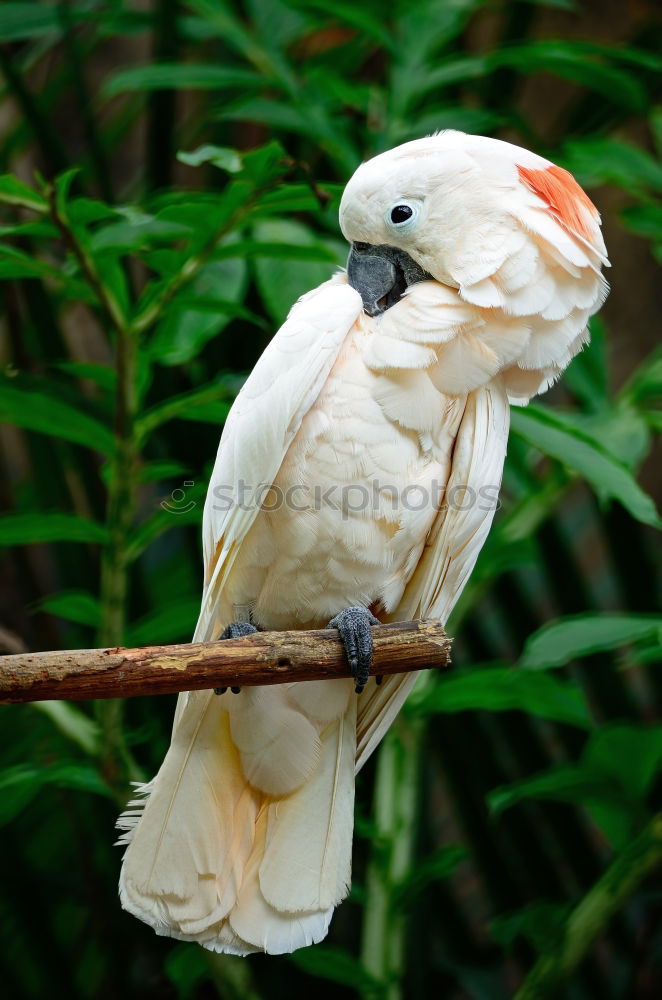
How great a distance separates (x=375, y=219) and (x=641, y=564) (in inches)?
50.4

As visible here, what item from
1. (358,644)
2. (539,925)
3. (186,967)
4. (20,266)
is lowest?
Result: (186,967)

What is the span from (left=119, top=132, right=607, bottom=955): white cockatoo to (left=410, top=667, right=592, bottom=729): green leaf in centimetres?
23

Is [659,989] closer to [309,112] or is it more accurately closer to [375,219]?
[375,219]

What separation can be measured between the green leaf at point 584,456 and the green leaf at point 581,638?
0.16 meters

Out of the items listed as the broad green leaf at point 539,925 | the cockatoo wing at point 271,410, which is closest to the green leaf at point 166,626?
the cockatoo wing at point 271,410

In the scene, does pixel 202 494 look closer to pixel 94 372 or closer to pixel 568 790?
pixel 94 372

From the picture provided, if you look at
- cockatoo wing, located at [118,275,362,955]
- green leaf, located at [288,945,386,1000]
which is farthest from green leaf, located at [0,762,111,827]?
green leaf, located at [288,945,386,1000]

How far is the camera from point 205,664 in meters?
1.04

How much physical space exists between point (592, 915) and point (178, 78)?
1.78 metres

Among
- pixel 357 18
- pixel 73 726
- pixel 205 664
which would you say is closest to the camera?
pixel 205 664

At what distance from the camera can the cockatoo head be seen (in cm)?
123

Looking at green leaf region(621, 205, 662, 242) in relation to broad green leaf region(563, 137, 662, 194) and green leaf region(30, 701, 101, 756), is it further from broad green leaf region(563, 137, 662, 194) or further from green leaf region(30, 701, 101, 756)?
green leaf region(30, 701, 101, 756)

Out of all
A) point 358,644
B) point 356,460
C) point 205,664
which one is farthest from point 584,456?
point 205,664

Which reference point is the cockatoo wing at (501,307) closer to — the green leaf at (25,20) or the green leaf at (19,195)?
the green leaf at (19,195)
